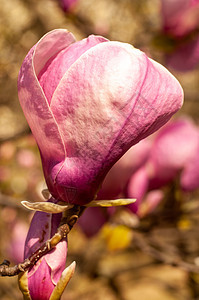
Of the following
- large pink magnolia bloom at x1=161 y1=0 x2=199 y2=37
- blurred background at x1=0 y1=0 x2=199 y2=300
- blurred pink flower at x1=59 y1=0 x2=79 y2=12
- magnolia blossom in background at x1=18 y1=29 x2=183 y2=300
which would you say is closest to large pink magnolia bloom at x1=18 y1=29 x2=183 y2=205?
magnolia blossom in background at x1=18 y1=29 x2=183 y2=300

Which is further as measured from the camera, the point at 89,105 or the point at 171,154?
the point at 171,154

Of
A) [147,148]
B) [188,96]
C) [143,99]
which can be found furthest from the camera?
[188,96]

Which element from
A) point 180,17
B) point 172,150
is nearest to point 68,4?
point 180,17

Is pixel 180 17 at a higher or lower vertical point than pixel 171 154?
higher

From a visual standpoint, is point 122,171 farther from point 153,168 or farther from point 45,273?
point 45,273

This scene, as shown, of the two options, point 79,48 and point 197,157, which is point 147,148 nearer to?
point 197,157

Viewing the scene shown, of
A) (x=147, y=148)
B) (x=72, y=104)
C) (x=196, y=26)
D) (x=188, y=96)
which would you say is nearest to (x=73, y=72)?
(x=72, y=104)

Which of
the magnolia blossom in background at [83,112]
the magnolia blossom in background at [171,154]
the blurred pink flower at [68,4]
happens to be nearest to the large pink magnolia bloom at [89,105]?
the magnolia blossom in background at [83,112]
